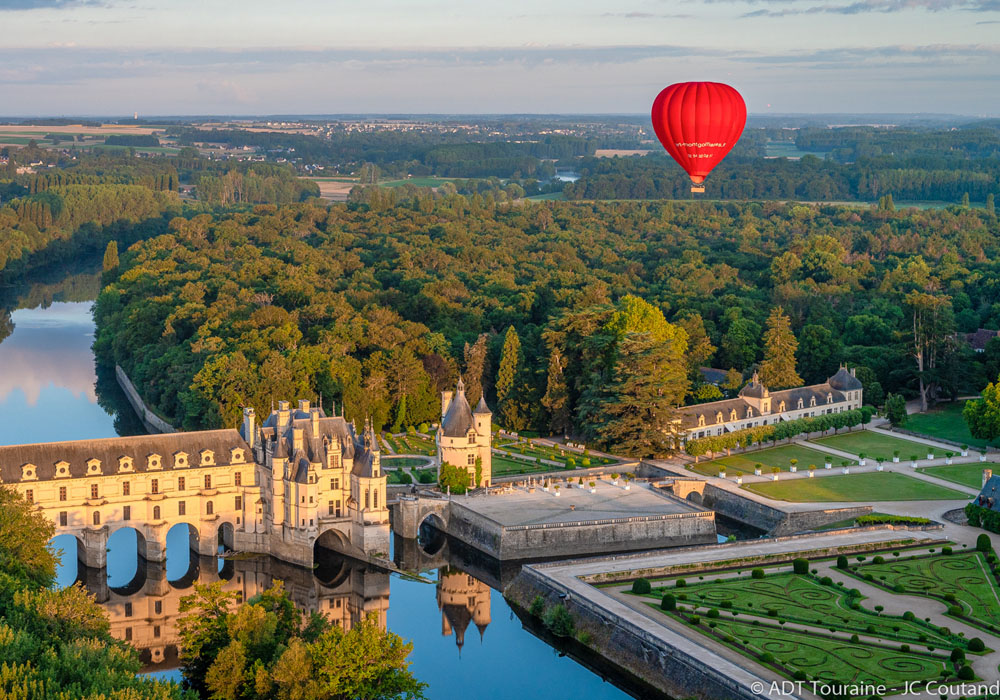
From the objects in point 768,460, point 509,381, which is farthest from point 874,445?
point 509,381

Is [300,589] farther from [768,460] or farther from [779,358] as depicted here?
[779,358]

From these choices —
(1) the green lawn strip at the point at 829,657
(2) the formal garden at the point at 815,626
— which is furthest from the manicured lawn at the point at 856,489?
(1) the green lawn strip at the point at 829,657

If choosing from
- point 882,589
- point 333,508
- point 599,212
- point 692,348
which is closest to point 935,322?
point 692,348

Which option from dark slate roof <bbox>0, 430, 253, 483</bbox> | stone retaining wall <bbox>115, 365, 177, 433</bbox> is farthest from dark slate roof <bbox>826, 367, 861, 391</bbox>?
stone retaining wall <bbox>115, 365, 177, 433</bbox>

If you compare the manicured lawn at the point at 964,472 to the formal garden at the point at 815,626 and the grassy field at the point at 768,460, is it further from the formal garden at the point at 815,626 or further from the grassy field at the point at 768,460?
the formal garden at the point at 815,626

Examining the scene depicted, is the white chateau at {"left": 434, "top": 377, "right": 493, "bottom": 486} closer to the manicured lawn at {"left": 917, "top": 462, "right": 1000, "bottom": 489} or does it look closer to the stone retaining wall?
the stone retaining wall

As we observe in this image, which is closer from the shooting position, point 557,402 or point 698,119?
point 698,119

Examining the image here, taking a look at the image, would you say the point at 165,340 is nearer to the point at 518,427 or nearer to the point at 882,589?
the point at 518,427
